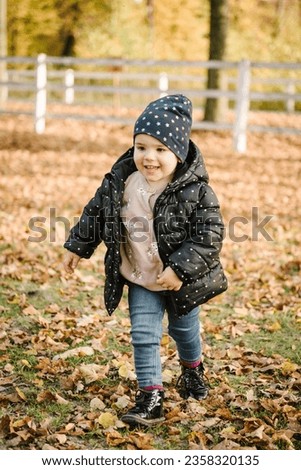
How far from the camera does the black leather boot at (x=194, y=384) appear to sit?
4242 mm

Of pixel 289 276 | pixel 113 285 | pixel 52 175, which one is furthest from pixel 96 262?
pixel 52 175

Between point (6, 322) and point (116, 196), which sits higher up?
point (116, 196)

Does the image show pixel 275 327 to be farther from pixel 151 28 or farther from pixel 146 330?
pixel 151 28

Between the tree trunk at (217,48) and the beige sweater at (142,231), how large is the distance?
12603 millimetres

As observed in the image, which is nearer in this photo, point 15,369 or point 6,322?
point 15,369

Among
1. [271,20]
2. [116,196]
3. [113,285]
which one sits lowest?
[113,285]

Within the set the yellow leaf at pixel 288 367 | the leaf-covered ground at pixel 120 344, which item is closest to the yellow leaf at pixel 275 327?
the leaf-covered ground at pixel 120 344

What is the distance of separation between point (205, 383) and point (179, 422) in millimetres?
497

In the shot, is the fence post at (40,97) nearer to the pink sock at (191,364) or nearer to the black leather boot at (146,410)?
the pink sock at (191,364)

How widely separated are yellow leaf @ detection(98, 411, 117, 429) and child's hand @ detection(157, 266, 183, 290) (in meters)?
0.79

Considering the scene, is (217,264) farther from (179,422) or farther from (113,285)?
(179,422)

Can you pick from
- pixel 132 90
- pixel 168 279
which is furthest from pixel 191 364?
pixel 132 90

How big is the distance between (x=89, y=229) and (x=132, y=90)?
12297mm

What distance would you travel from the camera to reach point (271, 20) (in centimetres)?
3688
